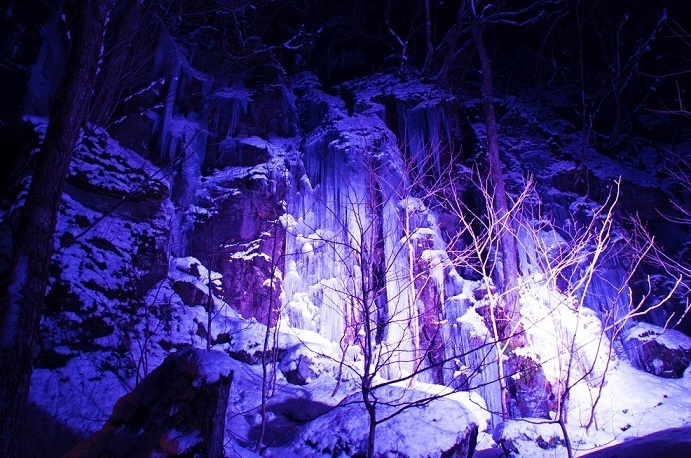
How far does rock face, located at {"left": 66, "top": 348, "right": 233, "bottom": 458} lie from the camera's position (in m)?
2.80

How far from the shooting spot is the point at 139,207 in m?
7.88

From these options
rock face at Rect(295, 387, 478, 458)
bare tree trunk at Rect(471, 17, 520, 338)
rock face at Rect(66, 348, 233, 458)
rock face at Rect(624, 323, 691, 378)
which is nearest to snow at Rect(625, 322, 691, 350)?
rock face at Rect(624, 323, 691, 378)

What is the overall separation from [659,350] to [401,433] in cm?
802

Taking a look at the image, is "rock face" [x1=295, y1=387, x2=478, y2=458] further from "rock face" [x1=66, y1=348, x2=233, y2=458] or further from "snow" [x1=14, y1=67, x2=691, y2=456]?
"rock face" [x1=66, y1=348, x2=233, y2=458]

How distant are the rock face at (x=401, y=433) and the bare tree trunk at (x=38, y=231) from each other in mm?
2724

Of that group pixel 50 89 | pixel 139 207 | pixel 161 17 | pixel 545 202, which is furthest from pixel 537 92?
pixel 50 89

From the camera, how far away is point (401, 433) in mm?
4188

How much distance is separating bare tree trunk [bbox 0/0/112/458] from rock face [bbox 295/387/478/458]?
2.72 m

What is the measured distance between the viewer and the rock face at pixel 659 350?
8.30 metres

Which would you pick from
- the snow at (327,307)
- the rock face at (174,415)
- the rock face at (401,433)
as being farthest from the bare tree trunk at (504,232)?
the rock face at (174,415)

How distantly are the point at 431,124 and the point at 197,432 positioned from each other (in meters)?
10.9

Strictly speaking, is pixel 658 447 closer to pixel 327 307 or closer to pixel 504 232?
pixel 504 232

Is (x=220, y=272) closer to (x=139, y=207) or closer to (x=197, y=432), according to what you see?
(x=139, y=207)

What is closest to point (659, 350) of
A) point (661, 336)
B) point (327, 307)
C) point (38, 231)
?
point (661, 336)
